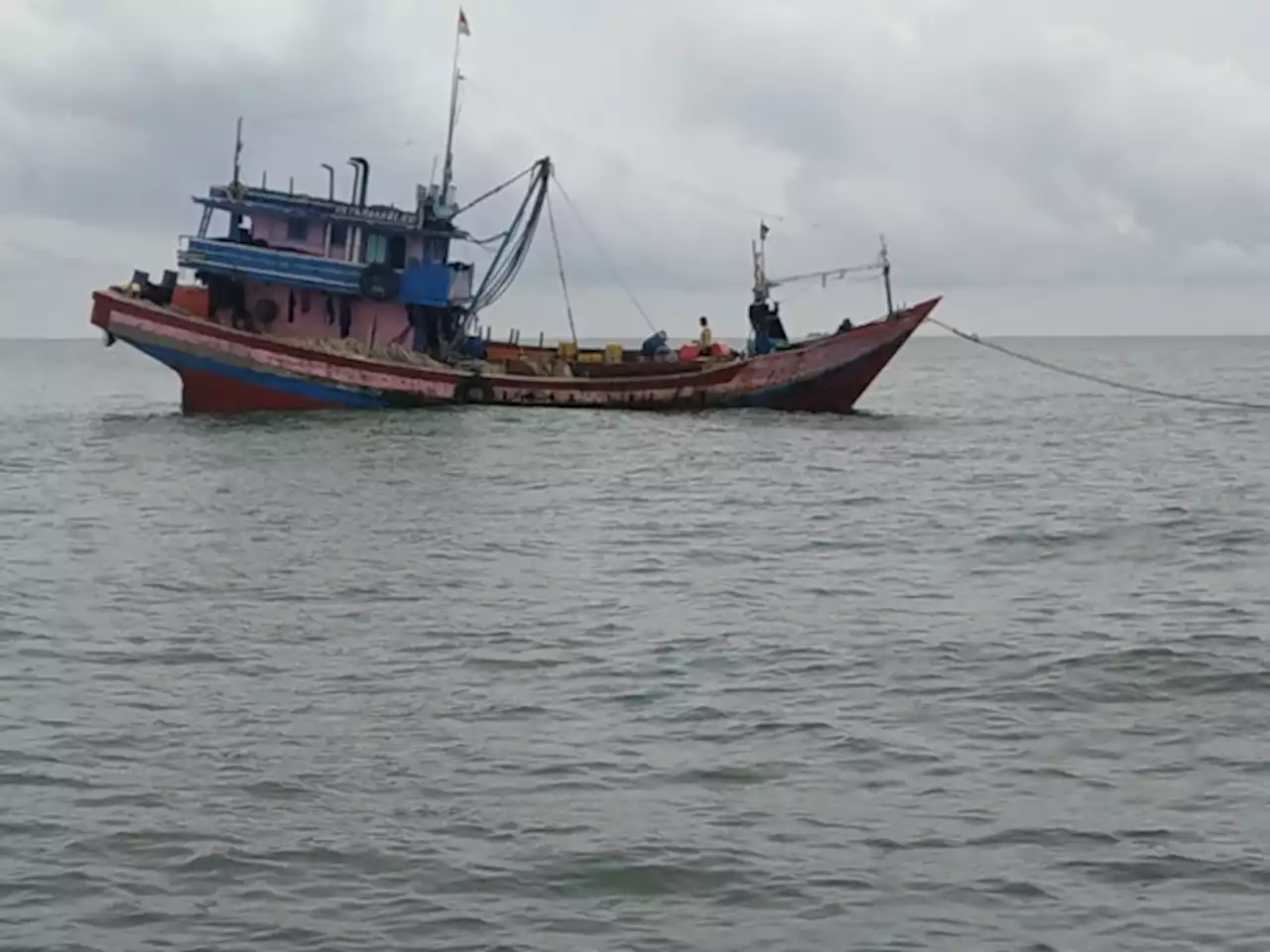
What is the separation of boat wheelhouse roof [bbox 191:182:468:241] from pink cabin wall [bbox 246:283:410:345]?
179 cm

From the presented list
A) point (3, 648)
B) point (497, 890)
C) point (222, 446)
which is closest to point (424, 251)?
point (222, 446)

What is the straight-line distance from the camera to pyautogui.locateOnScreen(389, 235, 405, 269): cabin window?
39.4 metres

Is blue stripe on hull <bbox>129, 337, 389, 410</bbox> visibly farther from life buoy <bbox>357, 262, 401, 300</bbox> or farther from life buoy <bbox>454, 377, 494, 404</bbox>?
life buoy <bbox>454, 377, 494, 404</bbox>

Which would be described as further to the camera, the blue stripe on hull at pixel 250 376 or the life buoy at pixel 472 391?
the life buoy at pixel 472 391

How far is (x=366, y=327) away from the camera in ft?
131

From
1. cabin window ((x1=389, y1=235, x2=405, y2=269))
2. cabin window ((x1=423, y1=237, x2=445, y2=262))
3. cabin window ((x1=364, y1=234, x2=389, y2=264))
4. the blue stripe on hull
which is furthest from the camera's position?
cabin window ((x1=423, y1=237, x2=445, y2=262))

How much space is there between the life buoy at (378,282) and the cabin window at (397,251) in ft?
1.45

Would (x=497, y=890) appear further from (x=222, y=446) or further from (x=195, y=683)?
(x=222, y=446)

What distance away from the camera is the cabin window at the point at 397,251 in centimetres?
3944

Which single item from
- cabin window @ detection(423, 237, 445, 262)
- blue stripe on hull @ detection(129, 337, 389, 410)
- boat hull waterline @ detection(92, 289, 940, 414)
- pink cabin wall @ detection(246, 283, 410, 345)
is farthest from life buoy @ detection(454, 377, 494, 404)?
cabin window @ detection(423, 237, 445, 262)

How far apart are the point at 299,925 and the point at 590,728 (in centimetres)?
391

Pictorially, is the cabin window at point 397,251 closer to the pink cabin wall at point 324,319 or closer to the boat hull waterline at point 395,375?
the pink cabin wall at point 324,319

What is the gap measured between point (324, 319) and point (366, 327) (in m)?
1.01

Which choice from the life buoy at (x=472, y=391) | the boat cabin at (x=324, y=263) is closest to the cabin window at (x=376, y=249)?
the boat cabin at (x=324, y=263)
